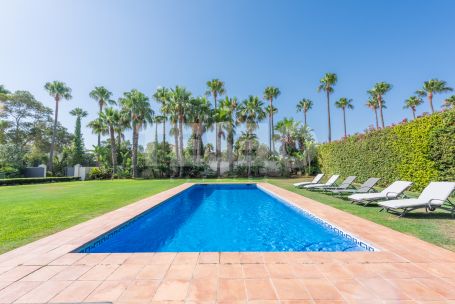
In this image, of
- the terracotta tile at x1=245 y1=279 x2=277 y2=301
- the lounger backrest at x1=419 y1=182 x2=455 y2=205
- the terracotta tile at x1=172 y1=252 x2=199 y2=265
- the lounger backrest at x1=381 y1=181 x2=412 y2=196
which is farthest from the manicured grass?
the terracotta tile at x1=172 y1=252 x2=199 y2=265

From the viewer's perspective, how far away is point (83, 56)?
624 inches

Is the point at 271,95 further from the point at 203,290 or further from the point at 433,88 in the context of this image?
the point at 203,290

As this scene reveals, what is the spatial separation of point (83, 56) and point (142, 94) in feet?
43.0

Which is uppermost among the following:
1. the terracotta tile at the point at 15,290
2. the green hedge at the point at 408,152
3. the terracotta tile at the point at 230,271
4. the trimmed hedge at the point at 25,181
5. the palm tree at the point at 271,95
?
the palm tree at the point at 271,95

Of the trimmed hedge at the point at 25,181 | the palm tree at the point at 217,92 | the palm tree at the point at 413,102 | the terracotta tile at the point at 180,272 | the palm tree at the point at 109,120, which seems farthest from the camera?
the palm tree at the point at 413,102

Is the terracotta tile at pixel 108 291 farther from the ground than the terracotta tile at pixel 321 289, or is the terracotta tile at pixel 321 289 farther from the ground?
the terracotta tile at pixel 321 289

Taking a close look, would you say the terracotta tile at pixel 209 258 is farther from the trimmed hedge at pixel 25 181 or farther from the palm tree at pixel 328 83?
the palm tree at pixel 328 83

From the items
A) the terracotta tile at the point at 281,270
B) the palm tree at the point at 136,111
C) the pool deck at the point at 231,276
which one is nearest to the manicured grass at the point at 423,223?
the pool deck at the point at 231,276

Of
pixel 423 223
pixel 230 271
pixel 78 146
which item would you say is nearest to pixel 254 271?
pixel 230 271

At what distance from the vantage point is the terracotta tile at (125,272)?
3.08 metres

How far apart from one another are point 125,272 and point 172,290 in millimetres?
942

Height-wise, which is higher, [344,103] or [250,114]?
[344,103]

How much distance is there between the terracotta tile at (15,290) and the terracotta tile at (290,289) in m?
2.99

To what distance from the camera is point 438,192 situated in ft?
21.5
